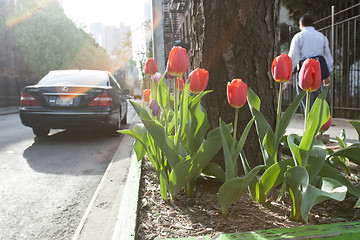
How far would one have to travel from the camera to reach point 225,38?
7.70ft

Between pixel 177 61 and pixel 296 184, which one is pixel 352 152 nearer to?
pixel 296 184

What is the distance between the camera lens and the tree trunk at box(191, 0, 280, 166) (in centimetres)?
231

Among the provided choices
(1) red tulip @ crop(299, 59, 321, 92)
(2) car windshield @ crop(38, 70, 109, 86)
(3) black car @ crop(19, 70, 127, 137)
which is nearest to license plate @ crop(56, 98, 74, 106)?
(3) black car @ crop(19, 70, 127, 137)

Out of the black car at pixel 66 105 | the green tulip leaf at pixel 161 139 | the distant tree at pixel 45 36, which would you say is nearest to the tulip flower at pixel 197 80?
the green tulip leaf at pixel 161 139

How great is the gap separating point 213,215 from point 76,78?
5.87m

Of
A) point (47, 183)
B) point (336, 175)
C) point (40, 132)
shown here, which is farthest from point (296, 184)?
point (40, 132)

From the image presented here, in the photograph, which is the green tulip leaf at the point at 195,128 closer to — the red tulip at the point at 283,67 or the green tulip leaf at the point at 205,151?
the green tulip leaf at the point at 205,151

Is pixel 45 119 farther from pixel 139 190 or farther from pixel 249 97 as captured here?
pixel 249 97

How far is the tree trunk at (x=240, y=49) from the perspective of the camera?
2314mm

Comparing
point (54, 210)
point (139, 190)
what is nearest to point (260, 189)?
point (139, 190)

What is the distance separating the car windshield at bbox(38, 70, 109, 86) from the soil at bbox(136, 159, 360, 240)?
506cm

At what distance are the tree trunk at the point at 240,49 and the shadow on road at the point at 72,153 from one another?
7.66ft

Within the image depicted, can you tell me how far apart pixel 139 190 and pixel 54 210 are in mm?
1022

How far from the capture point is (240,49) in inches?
92.0
